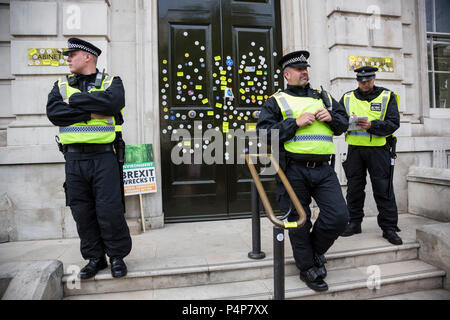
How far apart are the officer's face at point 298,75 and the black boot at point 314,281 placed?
1.78m

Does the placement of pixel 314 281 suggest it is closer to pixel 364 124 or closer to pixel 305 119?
pixel 305 119

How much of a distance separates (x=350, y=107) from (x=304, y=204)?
168 centimetres

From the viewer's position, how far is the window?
5.48 m

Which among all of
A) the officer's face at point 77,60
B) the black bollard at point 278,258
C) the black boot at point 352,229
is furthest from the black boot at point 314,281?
the officer's face at point 77,60

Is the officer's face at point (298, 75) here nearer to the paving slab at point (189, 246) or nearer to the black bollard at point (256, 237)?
the black bollard at point (256, 237)

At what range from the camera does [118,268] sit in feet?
8.80

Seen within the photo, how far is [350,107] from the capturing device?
12.1ft

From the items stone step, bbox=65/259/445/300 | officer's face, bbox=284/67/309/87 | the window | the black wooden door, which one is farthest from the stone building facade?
officer's face, bbox=284/67/309/87

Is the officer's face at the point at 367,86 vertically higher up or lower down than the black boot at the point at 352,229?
higher up

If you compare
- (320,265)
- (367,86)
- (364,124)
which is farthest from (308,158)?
(367,86)

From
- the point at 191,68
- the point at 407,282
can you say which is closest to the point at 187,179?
the point at 191,68

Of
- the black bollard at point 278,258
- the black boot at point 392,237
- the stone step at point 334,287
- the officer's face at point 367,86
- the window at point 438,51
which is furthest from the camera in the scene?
the window at point 438,51

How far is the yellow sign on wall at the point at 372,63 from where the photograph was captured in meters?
4.68

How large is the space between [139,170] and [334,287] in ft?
9.44
